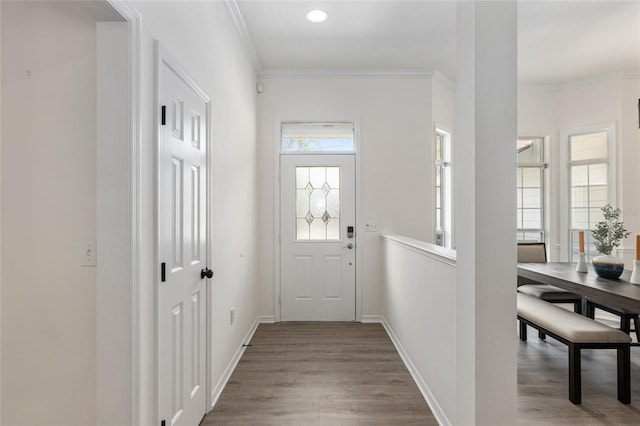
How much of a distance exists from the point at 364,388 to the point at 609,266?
2103mm

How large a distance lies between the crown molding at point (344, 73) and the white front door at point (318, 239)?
0.97m

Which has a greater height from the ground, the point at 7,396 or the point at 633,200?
the point at 633,200

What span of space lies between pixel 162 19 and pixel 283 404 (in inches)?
91.2

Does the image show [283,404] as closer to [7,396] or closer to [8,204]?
[7,396]

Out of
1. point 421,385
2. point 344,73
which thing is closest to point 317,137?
point 344,73

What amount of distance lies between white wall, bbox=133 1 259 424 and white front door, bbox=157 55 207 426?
0.28 ft

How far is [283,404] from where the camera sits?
2258mm

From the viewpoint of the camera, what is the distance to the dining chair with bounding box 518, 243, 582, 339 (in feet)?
11.3

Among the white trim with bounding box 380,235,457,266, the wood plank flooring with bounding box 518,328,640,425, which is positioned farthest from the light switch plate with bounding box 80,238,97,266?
the wood plank flooring with bounding box 518,328,640,425

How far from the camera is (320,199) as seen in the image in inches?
162

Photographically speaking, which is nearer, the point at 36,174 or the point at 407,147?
the point at 36,174

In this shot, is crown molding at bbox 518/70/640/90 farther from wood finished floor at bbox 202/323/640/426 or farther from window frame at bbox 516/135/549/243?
wood finished floor at bbox 202/323/640/426

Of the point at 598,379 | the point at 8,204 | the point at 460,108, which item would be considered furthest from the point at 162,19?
the point at 598,379

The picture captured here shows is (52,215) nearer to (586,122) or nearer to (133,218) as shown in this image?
(133,218)
